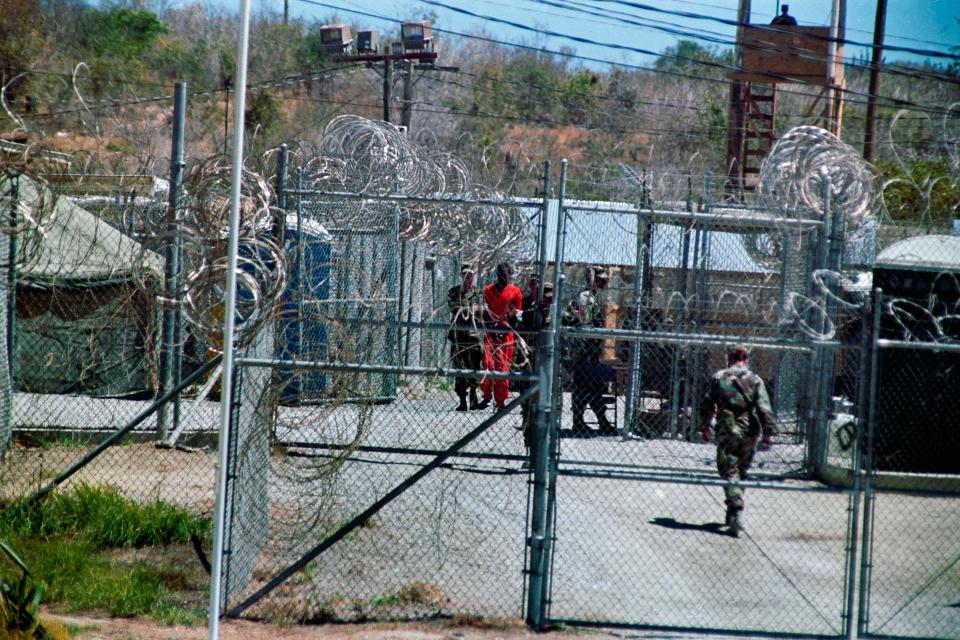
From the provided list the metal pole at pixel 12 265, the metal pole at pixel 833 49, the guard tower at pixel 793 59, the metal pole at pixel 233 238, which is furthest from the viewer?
the metal pole at pixel 833 49

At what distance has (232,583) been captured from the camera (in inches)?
234

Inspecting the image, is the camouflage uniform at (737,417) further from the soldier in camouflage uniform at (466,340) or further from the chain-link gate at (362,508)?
the soldier in camouflage uniform at (466,340)

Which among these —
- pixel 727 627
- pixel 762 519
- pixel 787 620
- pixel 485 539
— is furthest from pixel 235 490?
pixel 762 519

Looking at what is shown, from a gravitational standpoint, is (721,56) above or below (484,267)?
above

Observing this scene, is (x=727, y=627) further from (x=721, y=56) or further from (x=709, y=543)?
(x=721, y=56)

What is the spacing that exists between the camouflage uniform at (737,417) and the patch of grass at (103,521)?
421cm

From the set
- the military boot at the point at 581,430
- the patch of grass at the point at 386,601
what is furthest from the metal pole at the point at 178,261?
the military boot at the point at 581,430

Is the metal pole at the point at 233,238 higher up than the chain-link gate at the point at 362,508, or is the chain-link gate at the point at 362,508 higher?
the metal pole at the point at 233,238

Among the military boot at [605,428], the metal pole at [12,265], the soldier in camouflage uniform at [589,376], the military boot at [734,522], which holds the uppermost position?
the metal pole at [12,265]

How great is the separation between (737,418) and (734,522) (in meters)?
0.87

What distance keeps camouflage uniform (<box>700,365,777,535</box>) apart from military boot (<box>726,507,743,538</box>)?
36 cm

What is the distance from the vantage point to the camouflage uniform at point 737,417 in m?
8.42

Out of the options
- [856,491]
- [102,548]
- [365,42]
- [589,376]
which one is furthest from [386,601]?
[365,42]

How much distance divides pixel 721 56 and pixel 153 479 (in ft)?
174
